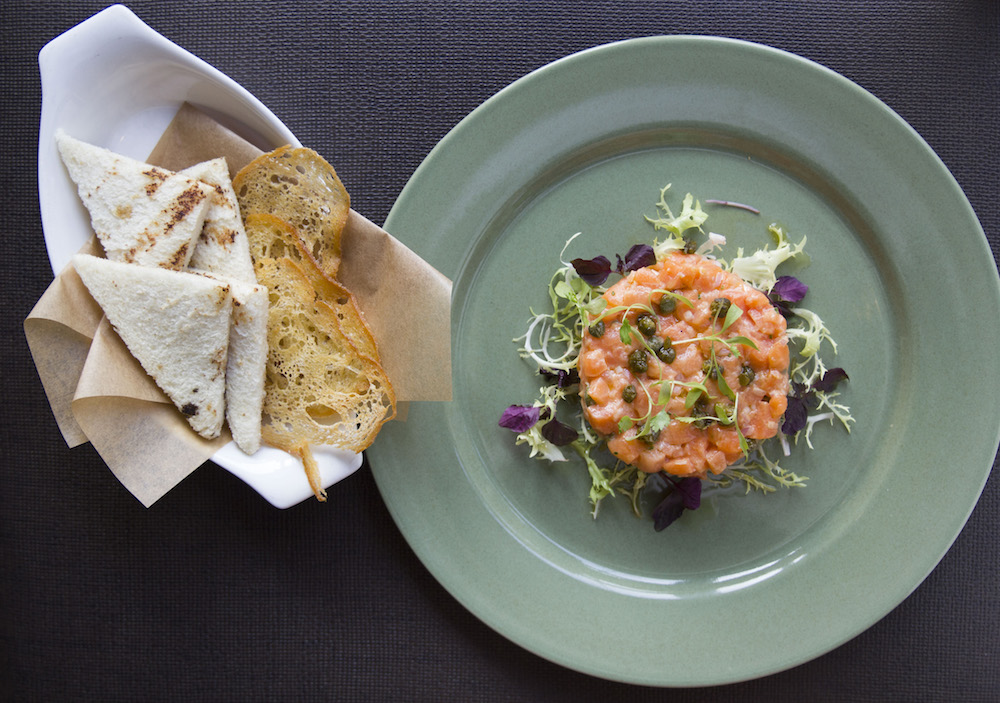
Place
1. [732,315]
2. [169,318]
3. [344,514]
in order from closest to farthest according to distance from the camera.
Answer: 1. [169,318]
2. [732,315]
3. [344,514]

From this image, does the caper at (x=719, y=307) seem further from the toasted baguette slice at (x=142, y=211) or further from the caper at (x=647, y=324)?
the toasted baguette slice at (x=142, y=211)

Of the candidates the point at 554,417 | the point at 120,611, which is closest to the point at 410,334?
the point at 554,417

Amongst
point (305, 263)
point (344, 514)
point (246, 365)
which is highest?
point (305, 263)

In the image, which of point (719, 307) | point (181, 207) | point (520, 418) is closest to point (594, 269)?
point (719, 307)

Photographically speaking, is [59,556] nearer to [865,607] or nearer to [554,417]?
[554,417]

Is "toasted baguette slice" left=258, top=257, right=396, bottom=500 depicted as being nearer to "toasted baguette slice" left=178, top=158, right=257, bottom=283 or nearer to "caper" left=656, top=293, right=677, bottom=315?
"toasted baguette slice" left=178, top=158, right=257, bottom=283

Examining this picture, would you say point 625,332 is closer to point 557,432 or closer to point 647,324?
point 647,324
